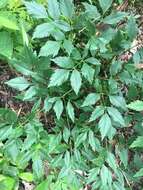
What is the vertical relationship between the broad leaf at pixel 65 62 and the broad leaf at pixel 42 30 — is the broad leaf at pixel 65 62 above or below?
below

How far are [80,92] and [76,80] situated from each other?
25 cm

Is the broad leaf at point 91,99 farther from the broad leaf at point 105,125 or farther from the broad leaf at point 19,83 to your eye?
the broad leaf at point 19,83

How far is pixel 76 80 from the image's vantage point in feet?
6.95

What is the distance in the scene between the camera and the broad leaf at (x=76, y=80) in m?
2.11

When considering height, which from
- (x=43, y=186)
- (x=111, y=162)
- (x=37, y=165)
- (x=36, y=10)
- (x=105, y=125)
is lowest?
(x=43, y=186)

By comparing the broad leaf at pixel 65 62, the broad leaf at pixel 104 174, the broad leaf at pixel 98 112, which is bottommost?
the broad leaf at pixel 104 174

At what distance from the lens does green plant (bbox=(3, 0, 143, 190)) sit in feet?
7.04

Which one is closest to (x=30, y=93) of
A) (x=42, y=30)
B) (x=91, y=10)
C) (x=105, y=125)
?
(x=42, y=30)

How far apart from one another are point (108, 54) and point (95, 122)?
0.48m

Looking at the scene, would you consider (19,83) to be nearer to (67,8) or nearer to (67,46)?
(67,46)

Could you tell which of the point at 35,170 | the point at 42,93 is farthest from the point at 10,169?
the point at 42,93

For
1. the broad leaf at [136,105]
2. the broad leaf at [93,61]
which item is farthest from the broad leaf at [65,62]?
the broad leaf at [136,105]

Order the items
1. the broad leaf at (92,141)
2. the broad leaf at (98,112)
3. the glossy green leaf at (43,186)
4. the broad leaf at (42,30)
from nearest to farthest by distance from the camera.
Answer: the broad leaf at (42,30) < the broad leaf at (98,112) < the broad leaf at (92,141) < the glossy green leaf at (43,186)

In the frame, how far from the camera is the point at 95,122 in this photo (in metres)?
2.41
